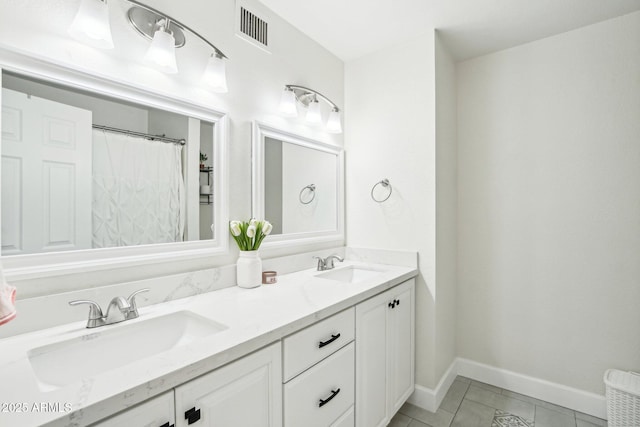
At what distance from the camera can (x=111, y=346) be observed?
1021mm

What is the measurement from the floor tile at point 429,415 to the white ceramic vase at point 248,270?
1.33 metres

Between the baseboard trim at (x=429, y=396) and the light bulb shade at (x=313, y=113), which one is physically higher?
the light bulb shade at (x=313, y=113)

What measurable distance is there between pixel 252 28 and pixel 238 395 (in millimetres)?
1773

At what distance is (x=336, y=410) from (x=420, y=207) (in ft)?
4.29

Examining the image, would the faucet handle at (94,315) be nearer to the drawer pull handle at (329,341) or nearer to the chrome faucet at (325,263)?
the drawer pull handle at (329,341)

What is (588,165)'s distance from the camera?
1993 mm

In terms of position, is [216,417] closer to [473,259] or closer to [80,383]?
[80,383]

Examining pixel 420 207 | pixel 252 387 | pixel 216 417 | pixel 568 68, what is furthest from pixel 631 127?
pixel 216 417

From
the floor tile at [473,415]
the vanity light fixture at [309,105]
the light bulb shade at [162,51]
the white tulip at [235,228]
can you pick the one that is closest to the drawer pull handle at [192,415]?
the white tulip at [235,228]

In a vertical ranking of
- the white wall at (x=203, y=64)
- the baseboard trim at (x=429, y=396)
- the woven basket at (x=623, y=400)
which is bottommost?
the baseboard trim at (x=429, y=396)

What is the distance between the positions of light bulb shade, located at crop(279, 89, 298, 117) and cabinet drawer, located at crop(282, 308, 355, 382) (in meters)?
1.22

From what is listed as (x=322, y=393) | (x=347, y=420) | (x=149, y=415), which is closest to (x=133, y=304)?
(x=149, y=415)

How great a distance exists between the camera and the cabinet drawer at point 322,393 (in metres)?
1.12

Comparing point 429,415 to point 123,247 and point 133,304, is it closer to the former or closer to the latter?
point 133,304
